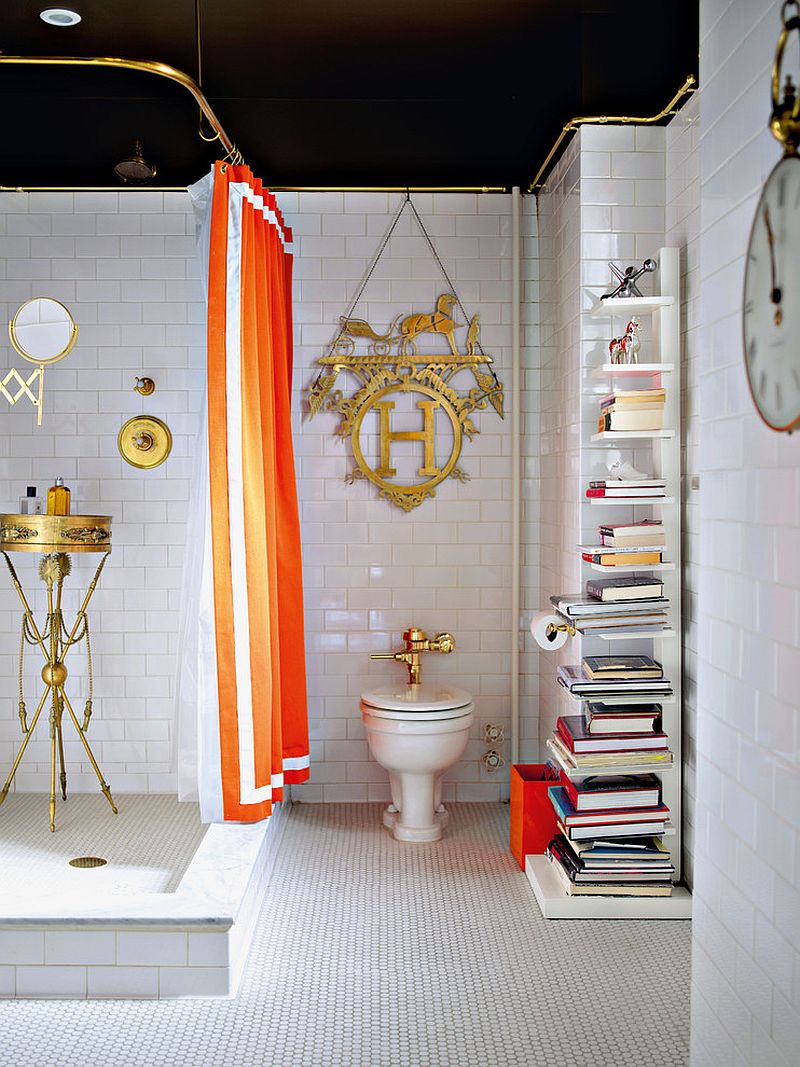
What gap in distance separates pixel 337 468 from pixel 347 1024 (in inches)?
99.3

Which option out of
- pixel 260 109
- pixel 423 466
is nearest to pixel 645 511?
pixel 423 466

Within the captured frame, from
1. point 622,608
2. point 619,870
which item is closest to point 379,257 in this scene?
point 622,608

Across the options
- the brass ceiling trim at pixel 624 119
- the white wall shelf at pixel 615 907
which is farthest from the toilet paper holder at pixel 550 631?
the brass ceiling trim at pixel 624 119

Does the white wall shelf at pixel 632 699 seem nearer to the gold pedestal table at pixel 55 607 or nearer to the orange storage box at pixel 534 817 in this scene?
the orange storage box at pixel 534 817

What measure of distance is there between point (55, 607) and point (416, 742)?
1.76 meters

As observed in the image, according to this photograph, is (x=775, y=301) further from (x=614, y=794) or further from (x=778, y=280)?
(x=614, y=794)

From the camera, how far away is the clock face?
149 cm

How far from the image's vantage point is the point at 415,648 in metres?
4.45

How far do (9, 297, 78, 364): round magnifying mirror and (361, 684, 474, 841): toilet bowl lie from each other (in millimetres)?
1817

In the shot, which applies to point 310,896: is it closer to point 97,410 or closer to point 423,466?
point 423,466

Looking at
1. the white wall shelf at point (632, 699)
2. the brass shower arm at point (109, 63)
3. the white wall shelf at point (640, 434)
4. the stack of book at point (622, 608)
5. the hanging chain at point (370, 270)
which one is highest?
the brass shower arm at point (109, 63)

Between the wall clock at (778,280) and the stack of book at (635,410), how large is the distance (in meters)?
1.76

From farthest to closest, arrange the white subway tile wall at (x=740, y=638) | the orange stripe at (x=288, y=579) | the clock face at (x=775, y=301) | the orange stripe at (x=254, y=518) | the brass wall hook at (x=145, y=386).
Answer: the brass wall hook at (x=145, y=386), the orange stripe at (x=288, y=579), the orange stripe at (x=254, y=518), the white subway tile wall at (x=740, y=638), the clock face at (x=775, y=301)

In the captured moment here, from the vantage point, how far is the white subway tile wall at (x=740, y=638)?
1.64 meters
